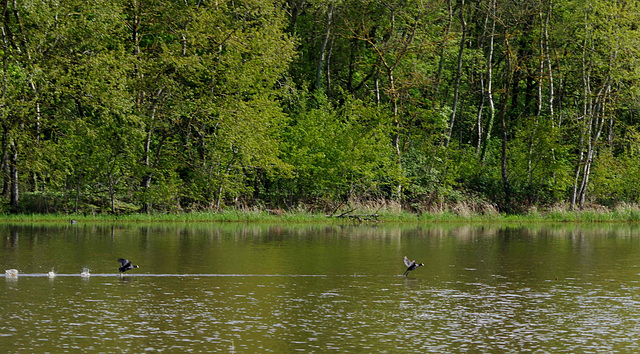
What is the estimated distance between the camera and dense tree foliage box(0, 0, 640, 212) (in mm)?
46094

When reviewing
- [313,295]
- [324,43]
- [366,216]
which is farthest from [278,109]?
[313,295]

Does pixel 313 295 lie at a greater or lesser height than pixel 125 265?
lesser

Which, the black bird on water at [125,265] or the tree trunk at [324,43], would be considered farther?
the tree trunk at [324,43]

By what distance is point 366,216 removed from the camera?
5016 centimetres

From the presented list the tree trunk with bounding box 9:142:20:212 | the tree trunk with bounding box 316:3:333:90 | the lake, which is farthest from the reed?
the tree trunk with bounding box 316:3:333:90

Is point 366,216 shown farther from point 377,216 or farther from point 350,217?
point 350,217

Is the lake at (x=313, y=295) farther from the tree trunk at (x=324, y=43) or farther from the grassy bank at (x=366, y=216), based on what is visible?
the tree trunk at (x=324, y=43)

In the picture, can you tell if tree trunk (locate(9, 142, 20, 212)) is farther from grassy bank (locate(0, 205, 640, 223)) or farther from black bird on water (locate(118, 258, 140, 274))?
black bird on water (locate(118, 258, 140, 274))

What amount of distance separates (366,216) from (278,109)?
321 inches

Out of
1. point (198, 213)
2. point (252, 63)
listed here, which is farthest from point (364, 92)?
point (198, 213)

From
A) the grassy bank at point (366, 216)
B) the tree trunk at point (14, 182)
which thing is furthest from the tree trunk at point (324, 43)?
the tree trunk at point (14, 182)

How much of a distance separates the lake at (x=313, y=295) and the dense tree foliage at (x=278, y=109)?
10491mm

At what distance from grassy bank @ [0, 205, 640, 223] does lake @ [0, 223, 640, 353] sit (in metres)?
8.63

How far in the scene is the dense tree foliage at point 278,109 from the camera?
151 ft
